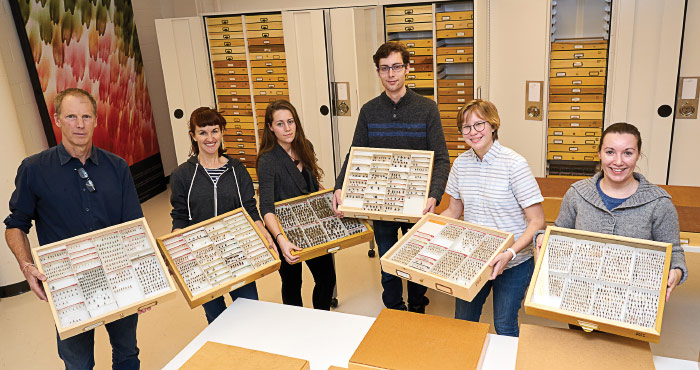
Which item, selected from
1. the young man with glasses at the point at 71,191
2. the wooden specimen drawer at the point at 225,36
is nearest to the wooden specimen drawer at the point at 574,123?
the wooden specimen drawer at the point at 225,36

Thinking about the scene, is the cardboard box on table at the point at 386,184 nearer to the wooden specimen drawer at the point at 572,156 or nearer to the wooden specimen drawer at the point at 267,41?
the wooden specimen drawer at the point at 572,156

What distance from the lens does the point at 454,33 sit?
5.09m

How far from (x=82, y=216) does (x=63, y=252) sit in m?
0.24

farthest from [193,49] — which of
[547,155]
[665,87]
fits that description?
[665,87]

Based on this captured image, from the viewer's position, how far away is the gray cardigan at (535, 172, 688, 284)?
1954 mm

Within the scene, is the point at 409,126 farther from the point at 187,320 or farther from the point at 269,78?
the point at 269,78

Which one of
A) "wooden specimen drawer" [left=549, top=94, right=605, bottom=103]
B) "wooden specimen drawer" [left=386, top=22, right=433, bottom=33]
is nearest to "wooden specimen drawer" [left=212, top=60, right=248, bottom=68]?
"wooden specimen drawer" [left=386, top=22, right=433, bottom=33]

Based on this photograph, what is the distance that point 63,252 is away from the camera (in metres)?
2.25

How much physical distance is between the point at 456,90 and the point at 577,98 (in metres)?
1.15

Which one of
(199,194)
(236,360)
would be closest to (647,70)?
(199,194)

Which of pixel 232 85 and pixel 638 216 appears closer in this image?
pixel 638 216

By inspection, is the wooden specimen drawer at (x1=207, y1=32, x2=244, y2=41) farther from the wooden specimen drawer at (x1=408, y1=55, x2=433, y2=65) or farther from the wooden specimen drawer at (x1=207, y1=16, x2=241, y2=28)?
the wooden specimen drawer at (x1=408, y1=55, x2=433, y2=65)

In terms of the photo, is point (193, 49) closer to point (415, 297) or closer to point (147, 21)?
point (147, 21)

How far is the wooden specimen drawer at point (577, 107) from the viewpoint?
496 centimetres
